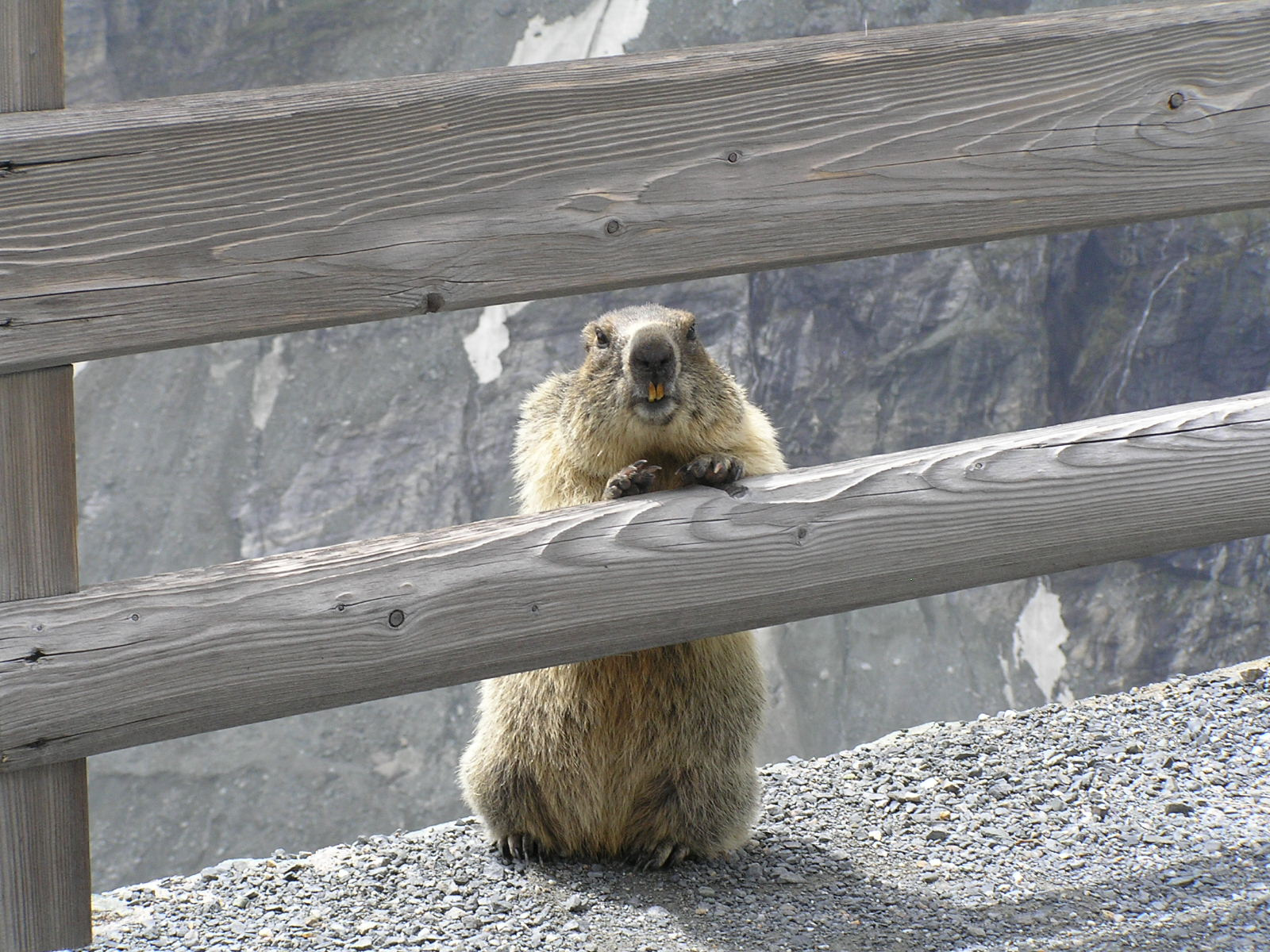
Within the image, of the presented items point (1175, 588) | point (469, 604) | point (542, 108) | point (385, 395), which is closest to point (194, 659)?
point (469, 604)

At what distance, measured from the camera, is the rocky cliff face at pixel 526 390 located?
2872cm

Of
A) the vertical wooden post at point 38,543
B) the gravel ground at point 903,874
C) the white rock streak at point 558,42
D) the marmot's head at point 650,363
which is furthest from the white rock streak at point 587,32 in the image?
the vertical wooden post at point 38,543

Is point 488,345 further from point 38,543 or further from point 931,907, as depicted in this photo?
point 38,543

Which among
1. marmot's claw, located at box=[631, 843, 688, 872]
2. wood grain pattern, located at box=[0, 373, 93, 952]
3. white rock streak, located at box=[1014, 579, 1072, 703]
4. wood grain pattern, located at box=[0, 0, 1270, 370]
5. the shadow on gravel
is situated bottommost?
white rock streak, located at box=[1014, 579, 1072, 703]

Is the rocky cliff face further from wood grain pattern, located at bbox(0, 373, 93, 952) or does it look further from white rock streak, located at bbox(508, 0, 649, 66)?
wood grain pattern, located at bbox(0, 373, 93, 952)

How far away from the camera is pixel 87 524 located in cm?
2889

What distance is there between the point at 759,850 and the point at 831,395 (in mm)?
28131

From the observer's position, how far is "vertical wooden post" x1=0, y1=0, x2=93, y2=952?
1.95 m

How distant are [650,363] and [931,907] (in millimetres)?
1596

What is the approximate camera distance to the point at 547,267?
2092 millimetres

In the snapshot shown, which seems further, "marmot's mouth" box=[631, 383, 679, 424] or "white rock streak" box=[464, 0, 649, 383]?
"white rock streak" box=[464, 0, 649, 383]

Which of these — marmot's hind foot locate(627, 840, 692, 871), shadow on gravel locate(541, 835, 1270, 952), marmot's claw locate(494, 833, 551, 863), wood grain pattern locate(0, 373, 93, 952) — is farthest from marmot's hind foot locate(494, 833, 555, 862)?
wood grain pattern locate(0, 373, 93, 952)

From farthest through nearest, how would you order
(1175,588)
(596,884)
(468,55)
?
1. (468,55)
2. (1175,588)
3. (596,884)

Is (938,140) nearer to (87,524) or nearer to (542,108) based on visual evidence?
(542,108)
